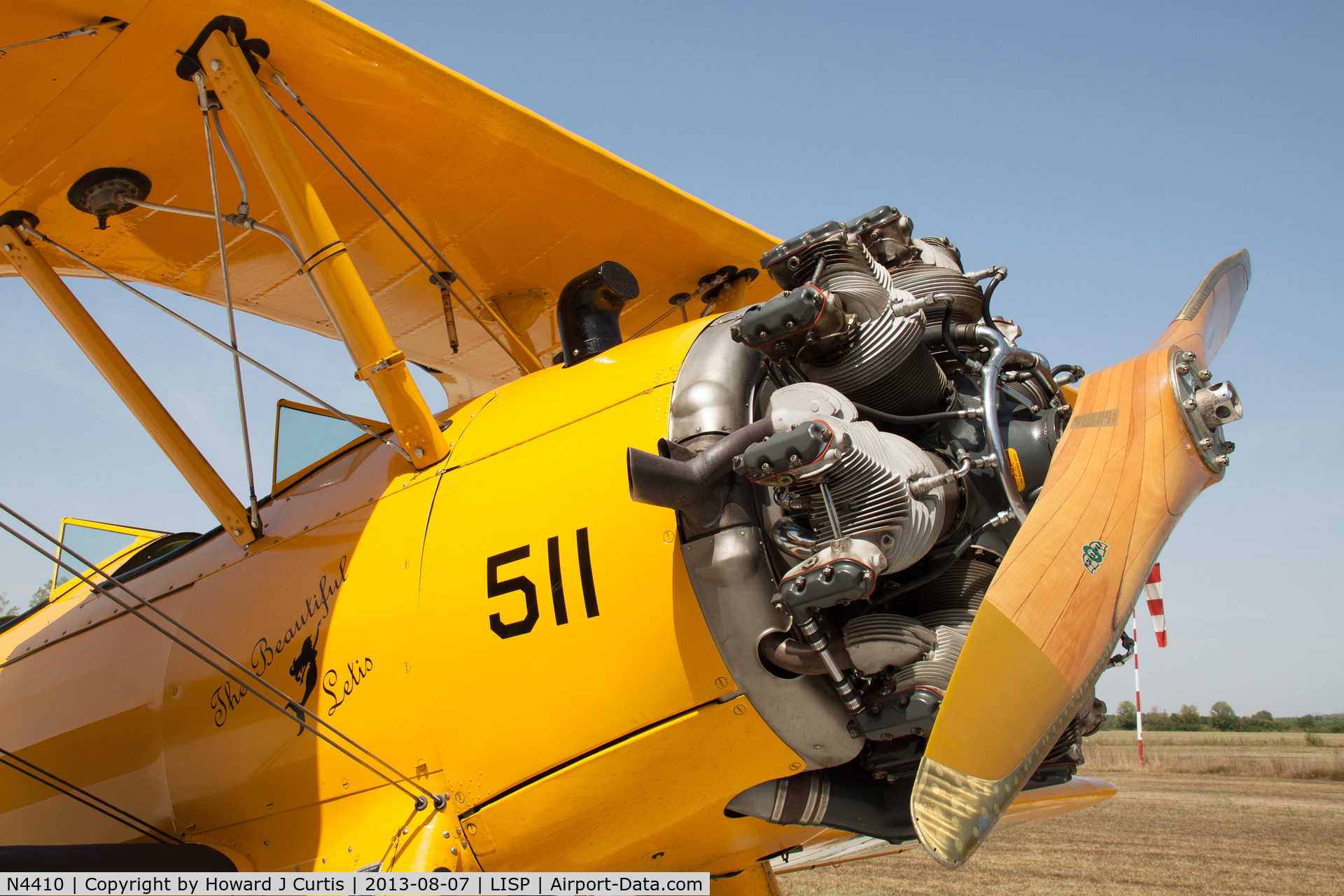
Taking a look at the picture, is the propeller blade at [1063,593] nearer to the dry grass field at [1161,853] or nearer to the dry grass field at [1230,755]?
the dry grass field at [1161,853]

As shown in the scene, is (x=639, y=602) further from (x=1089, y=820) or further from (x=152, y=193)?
(x=1089, y=820)

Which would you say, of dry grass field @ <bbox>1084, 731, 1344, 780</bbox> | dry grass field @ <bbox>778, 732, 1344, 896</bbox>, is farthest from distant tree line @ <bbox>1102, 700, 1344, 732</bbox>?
dry grass field @ <bbox>778, 732, 1344, 896</bbox>

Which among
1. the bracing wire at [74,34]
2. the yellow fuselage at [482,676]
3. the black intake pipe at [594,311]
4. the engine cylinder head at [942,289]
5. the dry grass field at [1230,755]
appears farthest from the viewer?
the dry grass field at [1230,755]

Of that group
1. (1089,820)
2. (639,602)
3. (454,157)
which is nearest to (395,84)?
(454,157)

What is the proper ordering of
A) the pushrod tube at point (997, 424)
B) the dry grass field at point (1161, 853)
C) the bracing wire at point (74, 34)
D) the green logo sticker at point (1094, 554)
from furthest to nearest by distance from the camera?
the dry grass field at point (1161, 853)
the bracing wire at point (74, 34)
the pushrod tube at point (997, 424)
the green logo sticker at point (1094, 554)

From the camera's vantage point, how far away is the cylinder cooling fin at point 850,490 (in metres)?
2.71

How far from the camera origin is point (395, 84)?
4.29m

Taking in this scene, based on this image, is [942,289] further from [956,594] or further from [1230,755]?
[1230,755]

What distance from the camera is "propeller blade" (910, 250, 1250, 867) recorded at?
230 cm

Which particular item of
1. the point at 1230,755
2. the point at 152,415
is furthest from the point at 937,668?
the point at 1230,755

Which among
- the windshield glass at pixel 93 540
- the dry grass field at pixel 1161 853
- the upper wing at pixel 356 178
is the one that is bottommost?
the dry grass field at pixel 1161 853

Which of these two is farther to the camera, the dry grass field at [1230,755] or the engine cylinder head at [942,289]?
the dry grass field at [1230,755]

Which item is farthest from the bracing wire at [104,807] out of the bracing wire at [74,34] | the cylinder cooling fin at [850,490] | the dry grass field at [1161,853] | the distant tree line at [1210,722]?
the distant tree line at [1210,722]

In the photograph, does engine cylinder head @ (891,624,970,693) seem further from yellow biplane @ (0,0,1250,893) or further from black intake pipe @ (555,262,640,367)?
black intake pipe @ (555,262,640,367)
